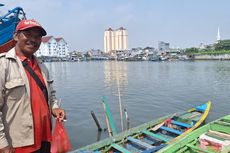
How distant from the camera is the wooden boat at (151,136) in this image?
21.8 feet

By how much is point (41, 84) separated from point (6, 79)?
427 millimetres

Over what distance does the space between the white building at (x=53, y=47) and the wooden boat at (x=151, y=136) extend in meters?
114

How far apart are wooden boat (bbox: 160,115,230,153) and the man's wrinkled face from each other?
3822 mm

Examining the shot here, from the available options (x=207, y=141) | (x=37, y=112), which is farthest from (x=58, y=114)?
(x=207, y=141)

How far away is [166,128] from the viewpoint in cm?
845

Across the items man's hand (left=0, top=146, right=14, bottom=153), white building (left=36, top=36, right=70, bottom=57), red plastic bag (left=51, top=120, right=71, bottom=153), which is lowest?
red plastic bag (left=51, top=120, right=71, bottom=153)

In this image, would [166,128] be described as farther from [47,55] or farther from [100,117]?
[47,55]

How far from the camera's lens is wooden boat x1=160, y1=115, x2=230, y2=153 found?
5480 millimetres

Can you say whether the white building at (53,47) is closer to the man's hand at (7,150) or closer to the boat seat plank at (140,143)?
the boat seat plank at (140,143)

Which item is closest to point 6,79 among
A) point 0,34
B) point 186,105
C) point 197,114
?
point 0,34

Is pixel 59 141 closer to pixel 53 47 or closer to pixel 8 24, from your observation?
pixel 8 24

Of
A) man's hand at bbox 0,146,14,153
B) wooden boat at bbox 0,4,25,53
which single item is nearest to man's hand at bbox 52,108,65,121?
man's hand at bbox 0,146,14,153

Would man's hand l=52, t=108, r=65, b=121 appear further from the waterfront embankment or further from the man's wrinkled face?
the waterfront embankment

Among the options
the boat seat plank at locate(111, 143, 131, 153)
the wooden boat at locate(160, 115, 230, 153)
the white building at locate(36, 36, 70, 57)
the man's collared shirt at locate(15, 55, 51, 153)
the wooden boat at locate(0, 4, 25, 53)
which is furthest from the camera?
the white building at locate(36, 36, 70, 57)
